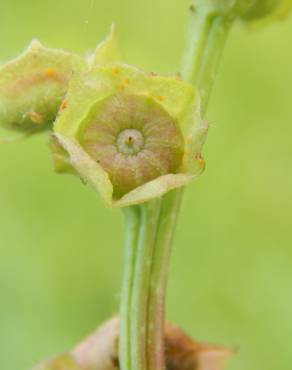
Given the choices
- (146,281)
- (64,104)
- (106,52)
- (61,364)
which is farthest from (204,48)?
(61,364)

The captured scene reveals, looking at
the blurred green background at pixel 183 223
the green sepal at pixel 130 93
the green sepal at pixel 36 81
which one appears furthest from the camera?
the blurred green background at pixel 183 223

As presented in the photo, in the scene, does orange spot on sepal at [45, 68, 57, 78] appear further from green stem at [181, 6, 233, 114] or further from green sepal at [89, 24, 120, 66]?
green stem at [181, 6, 233, 114]

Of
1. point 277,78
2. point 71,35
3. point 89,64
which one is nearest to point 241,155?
point 277,78

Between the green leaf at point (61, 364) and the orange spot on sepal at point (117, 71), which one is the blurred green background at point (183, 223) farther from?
the orange spot on sepal at point (117, 71)

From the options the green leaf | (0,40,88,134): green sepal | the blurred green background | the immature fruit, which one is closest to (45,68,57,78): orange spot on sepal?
(0,40,88,134): green sepal

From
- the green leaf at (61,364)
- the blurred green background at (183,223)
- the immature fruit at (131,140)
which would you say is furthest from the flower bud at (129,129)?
the blurred green background at (183,223)

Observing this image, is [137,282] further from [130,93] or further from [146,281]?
[130,93]

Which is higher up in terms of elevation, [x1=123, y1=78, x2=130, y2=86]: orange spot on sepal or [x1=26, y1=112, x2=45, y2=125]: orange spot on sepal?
[x1=26, y1=112, x2=45, y2=125]: orange spot on sepal
